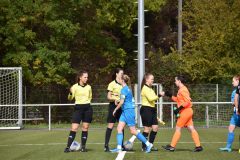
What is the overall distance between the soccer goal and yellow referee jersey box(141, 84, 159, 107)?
47.8 ft

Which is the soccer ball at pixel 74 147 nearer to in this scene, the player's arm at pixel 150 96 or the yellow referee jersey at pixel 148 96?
the yellow referee jersey at pixel 148 96

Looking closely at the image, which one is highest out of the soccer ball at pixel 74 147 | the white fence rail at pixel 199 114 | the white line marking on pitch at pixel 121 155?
the white fence rail at pixel 199 114

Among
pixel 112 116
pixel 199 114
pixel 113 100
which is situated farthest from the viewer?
pixel 199 114

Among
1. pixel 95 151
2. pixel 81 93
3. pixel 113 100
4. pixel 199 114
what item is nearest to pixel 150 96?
pixel 113 100

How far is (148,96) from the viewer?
17844mm

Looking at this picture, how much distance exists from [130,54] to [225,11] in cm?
1312

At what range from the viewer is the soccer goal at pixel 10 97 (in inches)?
1265

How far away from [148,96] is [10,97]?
57.3 ft

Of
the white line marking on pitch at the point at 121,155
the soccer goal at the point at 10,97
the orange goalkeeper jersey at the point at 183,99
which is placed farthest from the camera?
the soccer goal at the point at 10,97

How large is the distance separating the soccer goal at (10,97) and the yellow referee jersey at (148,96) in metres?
14.6

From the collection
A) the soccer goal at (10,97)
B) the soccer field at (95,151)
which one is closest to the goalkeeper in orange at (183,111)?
the soccer field at (95,151)

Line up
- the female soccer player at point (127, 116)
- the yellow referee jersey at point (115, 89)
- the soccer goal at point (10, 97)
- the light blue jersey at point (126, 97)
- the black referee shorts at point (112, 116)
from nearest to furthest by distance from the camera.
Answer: the light blue jersey at point (126, 97), the female soccer player at point (127, 116), the black referee shorts at point (112, 116), the yellow referee jersey at point (115, 89), the soccer goal at point (10, 97)

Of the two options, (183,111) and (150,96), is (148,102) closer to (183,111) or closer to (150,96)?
(150,96)

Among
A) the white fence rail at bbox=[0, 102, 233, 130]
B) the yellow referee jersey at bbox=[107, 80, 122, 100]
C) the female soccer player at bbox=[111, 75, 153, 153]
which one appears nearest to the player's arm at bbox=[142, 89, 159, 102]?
the female soccer player at bbox=[111, 75, 153, 153]
